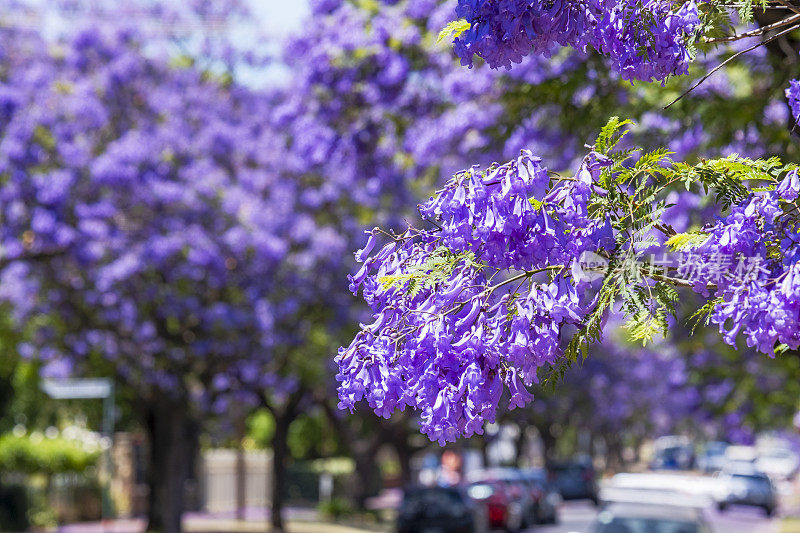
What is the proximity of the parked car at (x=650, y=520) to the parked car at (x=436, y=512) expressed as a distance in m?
8.97

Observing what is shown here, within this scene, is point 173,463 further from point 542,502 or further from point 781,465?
point 781,465

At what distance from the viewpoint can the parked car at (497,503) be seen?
1105 inches

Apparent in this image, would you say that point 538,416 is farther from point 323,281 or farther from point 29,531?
point 323,281

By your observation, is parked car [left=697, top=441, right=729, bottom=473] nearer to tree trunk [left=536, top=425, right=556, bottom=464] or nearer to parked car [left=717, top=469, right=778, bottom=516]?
tree trunk [left=536, top=425, right=556, bottom=464]

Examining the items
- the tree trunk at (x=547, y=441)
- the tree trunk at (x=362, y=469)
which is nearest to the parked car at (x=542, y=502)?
the tree trunk at (x=362, y=469)

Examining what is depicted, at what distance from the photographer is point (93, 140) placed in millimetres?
19234

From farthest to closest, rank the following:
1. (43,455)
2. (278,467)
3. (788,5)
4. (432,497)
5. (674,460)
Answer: (674,460) → (43,455) → (278,467) → (432,497) → (788,5)

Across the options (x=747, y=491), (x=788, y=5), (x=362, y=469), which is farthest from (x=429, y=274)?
(x=747, y=491)

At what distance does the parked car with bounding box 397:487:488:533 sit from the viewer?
21.3 m

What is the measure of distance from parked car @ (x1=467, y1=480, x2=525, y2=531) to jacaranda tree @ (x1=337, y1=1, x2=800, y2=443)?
→ 23.9m

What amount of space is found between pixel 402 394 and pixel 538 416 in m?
43.3

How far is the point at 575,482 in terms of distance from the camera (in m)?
42.7

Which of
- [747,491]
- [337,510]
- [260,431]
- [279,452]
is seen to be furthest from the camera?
[260,431]

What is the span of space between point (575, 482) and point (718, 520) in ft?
27.0
